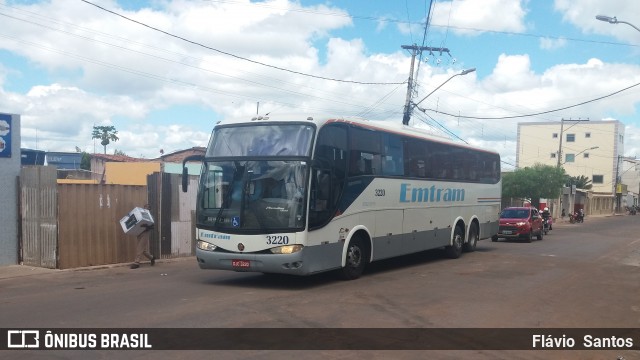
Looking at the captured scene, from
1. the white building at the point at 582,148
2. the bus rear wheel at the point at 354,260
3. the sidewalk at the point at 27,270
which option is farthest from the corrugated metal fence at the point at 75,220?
the white building at the point at 582,148

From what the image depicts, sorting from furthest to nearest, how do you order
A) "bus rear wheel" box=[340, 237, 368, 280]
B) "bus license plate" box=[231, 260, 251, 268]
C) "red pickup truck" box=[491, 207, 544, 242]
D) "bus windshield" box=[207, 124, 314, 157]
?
1. "red pickup truck" box=[491, 207, 544, 242]
2. "bus rear wheel" box=[340, 237, 368, 280]
3. "bus windshield" box=[207, 124, 314, 157]
4. "bus license plate" box=[231, 260, 251, 268]

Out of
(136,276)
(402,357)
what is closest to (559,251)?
(136,276)

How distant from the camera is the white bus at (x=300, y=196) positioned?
11227 millimetres

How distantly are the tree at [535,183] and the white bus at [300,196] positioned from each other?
120 feet

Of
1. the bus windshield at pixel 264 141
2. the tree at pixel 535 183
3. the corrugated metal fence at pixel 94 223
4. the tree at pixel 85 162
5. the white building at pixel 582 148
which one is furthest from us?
the white building at pixel 582 148

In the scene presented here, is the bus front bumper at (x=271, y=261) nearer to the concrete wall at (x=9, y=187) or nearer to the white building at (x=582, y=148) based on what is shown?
the concrete wall at (x=9, y=187)

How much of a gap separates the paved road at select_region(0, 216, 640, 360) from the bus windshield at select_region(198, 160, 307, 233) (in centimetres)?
131

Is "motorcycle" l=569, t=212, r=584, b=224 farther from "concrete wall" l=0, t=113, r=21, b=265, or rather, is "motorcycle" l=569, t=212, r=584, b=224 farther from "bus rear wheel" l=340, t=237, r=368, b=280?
"concrete wall" l=0, t=113, r=21, b=265

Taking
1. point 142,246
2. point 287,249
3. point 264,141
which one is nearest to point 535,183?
point 142,246

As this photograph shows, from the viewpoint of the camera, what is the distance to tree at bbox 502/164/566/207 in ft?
157

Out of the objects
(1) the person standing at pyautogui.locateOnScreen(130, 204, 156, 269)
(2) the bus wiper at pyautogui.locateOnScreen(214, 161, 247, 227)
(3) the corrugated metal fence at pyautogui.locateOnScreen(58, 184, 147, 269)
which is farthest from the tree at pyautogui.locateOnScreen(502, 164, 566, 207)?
(2) the bus wiper at pyautogui.locateOnScreen(214, 161, 247, 227)

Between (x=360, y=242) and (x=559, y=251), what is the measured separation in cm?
1180

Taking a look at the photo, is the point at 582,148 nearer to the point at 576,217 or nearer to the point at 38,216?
the point at 576,217

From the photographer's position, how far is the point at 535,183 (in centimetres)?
4806
